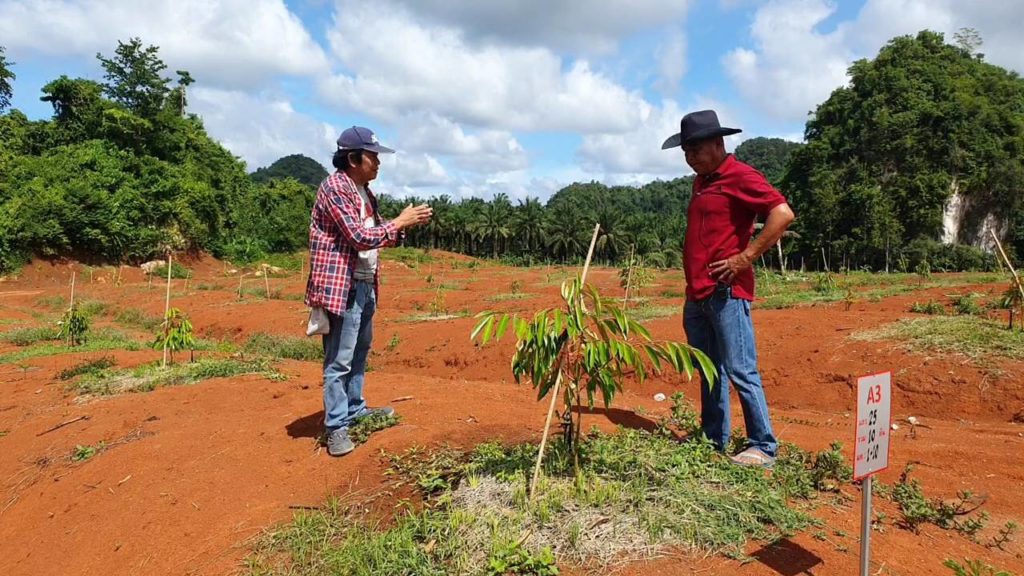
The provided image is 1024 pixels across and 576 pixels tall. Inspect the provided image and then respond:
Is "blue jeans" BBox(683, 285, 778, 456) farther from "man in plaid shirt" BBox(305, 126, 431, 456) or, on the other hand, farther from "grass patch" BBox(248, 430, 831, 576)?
"man in plaid shirt" BBox(305, 126, 431, 456)

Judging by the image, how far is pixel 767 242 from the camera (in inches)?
114

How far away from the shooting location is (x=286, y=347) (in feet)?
28.7

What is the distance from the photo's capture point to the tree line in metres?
25.2

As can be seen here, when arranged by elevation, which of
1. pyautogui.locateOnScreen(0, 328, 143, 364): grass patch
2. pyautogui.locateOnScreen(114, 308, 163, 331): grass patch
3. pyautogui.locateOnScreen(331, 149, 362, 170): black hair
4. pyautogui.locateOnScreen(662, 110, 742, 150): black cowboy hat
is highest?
pyautogui.locateOnScreen(662, 110, 742, 150): black cowboy hat

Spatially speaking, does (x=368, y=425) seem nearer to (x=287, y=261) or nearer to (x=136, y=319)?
(x=136, y=319)

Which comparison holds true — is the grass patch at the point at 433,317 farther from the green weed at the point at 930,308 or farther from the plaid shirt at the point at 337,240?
the plaid shirt at the point at 337,240

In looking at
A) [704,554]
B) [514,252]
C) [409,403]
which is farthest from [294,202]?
[704,554]

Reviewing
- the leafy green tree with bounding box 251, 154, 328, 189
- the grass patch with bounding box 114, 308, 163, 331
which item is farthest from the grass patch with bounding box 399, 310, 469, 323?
the leafy green tree with bounding box 251, 154, 328, 189

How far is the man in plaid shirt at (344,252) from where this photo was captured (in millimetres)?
3398

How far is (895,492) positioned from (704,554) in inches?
47.6

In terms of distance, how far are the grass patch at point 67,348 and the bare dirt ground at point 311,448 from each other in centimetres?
63

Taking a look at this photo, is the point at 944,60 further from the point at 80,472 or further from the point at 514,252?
the point at 80,472

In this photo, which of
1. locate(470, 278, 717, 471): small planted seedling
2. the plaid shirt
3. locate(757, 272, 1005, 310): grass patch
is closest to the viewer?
locate(470, 278, 717, 471): small planted seedling

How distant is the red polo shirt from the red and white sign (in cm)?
109
